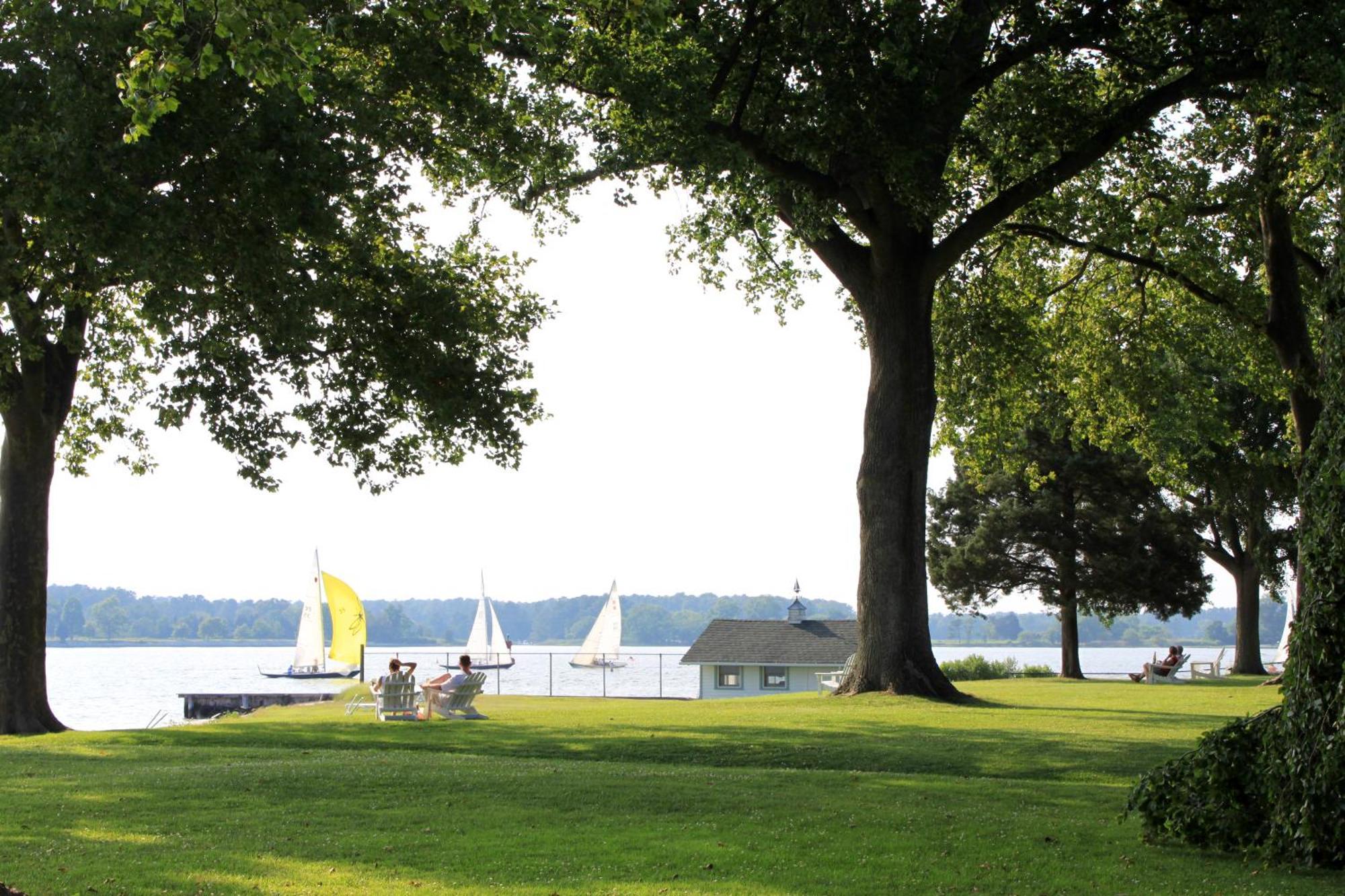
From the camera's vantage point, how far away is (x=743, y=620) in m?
66.1

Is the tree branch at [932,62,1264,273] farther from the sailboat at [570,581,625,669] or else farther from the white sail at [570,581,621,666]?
the white sail at [570,581,621,666]

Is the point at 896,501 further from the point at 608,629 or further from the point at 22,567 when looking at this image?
the point at 608,629

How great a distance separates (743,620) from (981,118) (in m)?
44.1

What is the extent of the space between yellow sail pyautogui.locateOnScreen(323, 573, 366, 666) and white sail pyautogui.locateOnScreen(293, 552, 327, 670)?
847cm

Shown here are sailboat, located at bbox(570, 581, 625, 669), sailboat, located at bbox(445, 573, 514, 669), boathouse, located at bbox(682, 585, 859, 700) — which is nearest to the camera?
boathouse, located at bbox(682, 585, 859, 700)

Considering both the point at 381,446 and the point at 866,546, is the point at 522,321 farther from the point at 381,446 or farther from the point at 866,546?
the point at 866,546

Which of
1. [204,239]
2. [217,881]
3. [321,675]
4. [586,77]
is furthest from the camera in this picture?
[321,675]

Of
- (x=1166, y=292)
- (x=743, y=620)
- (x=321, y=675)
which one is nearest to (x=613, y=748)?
(x=1166, y=292)

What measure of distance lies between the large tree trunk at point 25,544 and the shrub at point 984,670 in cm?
3164

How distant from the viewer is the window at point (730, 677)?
63.7 meters

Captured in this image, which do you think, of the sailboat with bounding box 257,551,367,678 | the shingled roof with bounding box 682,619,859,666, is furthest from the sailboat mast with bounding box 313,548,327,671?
the shingled roof with bounding box 682,619,859,666

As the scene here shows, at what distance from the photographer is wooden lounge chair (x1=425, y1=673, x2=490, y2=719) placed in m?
23.9

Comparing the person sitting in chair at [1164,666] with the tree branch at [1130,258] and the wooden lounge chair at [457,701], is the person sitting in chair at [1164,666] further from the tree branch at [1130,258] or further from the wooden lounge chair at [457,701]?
the wooden lounge chair at [457,701]

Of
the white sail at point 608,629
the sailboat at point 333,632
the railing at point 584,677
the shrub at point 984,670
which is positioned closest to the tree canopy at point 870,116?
the railing at point 584,677
